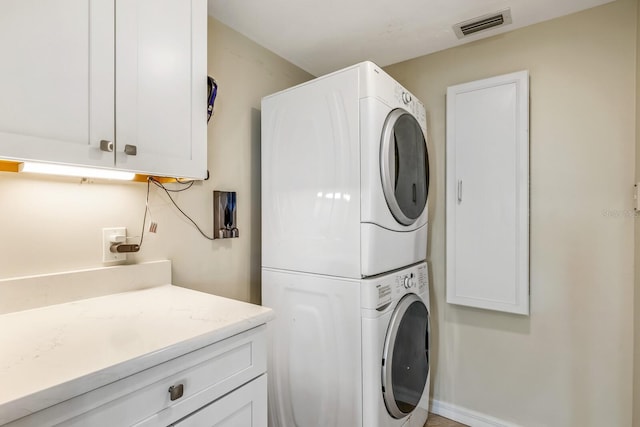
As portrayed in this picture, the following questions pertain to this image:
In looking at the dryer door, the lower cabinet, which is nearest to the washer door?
the dryer door

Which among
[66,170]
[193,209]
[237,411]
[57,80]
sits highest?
[57,80]

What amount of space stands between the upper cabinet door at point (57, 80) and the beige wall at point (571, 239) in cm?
198

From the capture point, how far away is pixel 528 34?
1.85 m

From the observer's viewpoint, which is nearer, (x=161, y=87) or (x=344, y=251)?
(x=161, y=87)

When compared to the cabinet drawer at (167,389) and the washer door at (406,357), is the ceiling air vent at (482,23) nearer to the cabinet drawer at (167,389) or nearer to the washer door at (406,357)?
the washer door at (406,357)

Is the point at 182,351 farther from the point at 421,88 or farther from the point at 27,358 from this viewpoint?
the point at 421,88

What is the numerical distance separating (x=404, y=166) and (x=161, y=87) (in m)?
1.14

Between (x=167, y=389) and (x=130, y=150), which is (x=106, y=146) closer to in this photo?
(x=130, y=150)

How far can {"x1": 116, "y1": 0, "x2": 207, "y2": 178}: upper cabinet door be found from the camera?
40.3 inches

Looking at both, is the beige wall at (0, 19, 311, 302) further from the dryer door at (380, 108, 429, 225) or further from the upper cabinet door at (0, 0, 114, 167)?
the dryer door at (380, 108, 429, 225)

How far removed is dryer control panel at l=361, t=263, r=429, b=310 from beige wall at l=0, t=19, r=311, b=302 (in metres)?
0.79

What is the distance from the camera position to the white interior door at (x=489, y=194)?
182 cm

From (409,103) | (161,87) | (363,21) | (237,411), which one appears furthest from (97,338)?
(363,21)

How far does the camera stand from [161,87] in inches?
44.2
